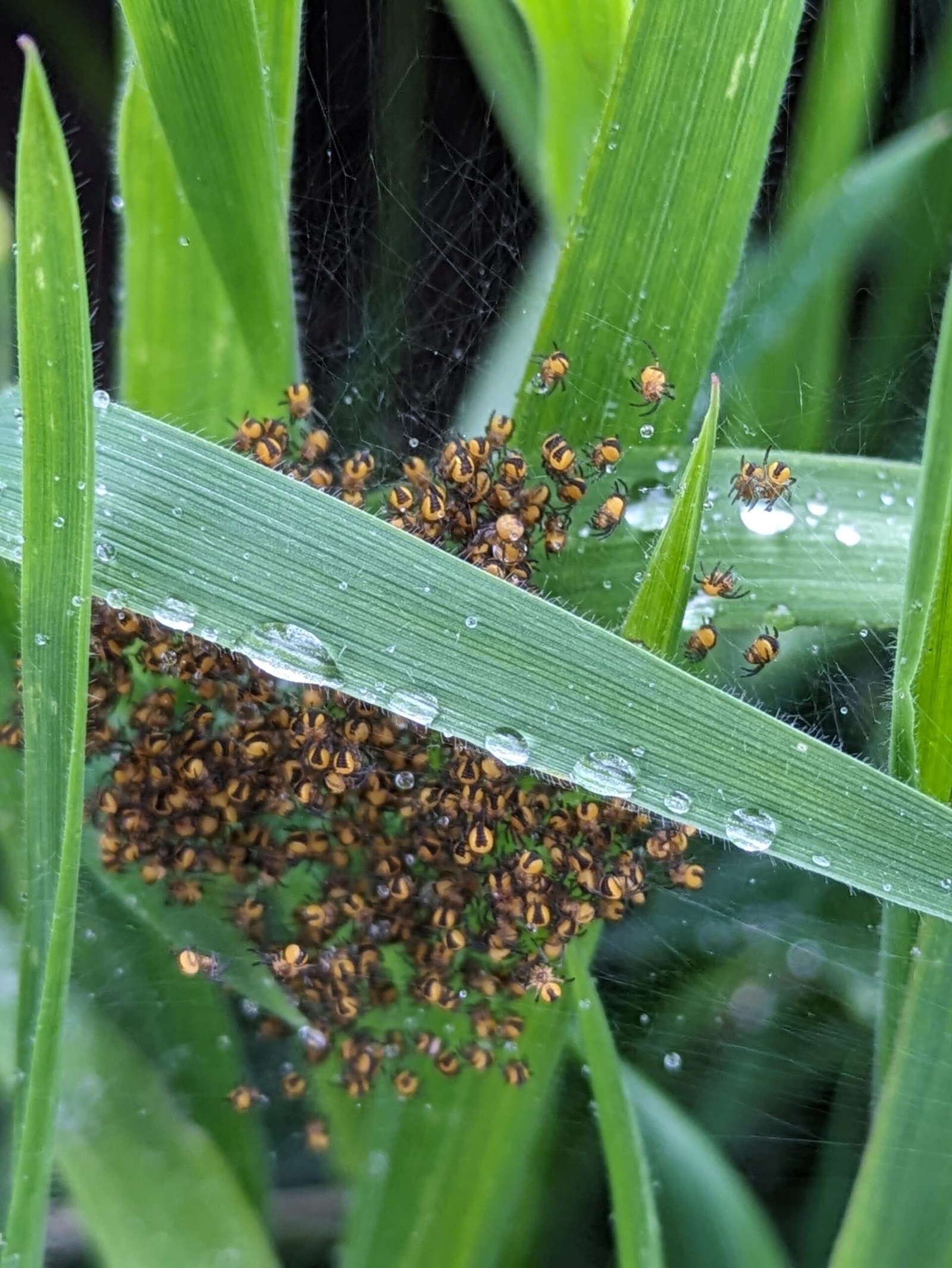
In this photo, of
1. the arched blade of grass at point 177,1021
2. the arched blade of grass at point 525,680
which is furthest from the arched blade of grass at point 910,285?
the arched blade of grass at point 177,1021

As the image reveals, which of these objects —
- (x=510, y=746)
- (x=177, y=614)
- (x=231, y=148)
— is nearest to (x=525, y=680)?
(x=510, y=746)

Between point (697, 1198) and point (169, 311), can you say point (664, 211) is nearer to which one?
point (169, 311)

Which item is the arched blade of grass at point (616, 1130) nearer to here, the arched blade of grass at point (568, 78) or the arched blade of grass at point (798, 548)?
the arched blade of grass at point (798, 548)

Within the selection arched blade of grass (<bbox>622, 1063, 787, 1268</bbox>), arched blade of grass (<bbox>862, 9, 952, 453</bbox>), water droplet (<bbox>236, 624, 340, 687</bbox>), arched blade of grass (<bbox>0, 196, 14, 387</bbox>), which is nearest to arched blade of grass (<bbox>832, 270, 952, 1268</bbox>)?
arched blade of grass (<bbox>622, 1063, 787, 1268</bbox>)

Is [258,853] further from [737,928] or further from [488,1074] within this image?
[737,928]

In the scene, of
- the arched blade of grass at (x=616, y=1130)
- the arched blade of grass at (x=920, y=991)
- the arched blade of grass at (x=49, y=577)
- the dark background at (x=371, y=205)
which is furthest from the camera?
the dark background at (x=371, y=205)

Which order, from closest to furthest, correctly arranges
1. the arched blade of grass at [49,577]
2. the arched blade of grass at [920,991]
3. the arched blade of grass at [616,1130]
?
the arched blade of grass at [49,577]
the arched blade of grass at [920,991]
the arched blade of grass at [616,1130]
